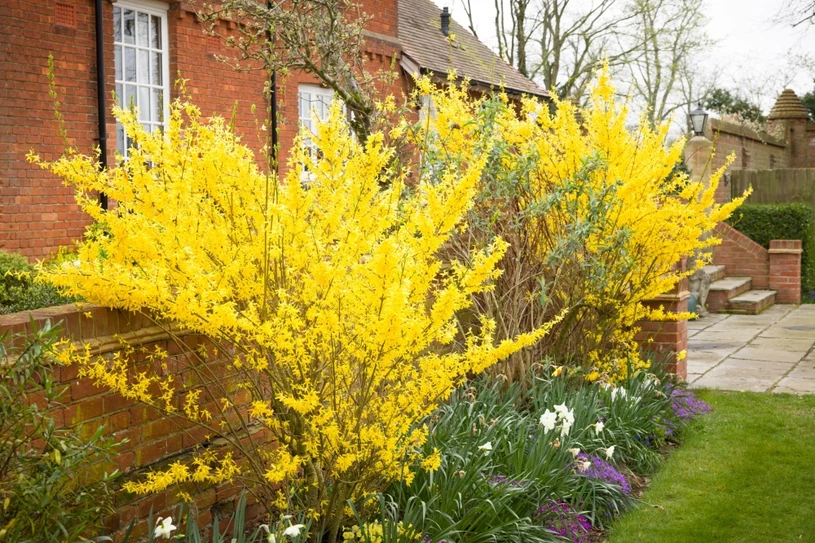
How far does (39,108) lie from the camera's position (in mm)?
9688

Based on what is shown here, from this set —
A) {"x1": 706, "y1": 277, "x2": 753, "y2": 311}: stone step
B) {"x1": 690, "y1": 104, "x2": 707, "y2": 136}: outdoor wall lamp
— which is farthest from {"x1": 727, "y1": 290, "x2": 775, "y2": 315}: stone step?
{"x1": 690, "y1": 104, "x2": 707, "y2": 136}: outdoor wall lamp

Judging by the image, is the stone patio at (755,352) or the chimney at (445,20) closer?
the stone patio at (755,352)

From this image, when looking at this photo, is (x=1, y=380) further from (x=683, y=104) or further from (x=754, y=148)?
(x=683, y=104)

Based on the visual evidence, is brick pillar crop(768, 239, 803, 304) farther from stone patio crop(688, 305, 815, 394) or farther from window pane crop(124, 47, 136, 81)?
window pane crop(124, 47, 136, 81)

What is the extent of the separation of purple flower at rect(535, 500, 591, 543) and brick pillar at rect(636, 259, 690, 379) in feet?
10.9

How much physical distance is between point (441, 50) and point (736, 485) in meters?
14.4

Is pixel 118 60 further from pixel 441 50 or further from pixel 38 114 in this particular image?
pixel 441 50

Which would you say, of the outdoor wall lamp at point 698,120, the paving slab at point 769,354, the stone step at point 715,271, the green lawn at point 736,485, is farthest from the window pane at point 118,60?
the outdoor wall lamp at point 698,120

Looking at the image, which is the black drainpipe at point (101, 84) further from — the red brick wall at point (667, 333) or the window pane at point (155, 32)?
the red brick wall at point (667, 333)

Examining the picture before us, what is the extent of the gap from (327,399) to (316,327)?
1.69ft

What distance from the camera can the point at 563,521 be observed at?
479 cm

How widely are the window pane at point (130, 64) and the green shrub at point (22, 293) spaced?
13.6 ft

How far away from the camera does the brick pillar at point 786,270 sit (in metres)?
16.4

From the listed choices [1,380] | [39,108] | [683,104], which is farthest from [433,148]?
[683,104]
